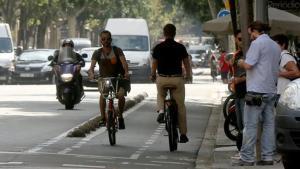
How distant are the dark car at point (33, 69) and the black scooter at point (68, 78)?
21849 mm

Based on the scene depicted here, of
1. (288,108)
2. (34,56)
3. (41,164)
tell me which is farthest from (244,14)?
(34,56)

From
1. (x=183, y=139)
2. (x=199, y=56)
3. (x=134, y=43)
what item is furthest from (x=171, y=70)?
(x=199, y=56)

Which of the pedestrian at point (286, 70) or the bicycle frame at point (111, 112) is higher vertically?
the pedestrian at point (286, 70)

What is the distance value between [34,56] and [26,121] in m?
27.9

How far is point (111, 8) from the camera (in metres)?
83.3

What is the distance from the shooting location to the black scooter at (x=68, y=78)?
27.0m

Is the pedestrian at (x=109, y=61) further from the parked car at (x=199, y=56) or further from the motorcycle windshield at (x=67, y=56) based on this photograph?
the parked car at (x=199, y=56)

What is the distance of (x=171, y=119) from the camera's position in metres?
16.1

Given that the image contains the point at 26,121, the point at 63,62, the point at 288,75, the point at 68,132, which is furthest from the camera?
the point at 63,62

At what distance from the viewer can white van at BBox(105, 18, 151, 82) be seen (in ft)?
164

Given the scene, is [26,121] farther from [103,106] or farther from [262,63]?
[262,63]

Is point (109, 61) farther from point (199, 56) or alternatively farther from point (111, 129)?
point (199, 56)

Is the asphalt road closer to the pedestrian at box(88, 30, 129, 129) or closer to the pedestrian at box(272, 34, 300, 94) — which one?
the pedestrian at box(88, 30, 129, 129)

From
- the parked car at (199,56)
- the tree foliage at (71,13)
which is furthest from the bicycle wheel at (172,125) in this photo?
the parked car at (199,56)
